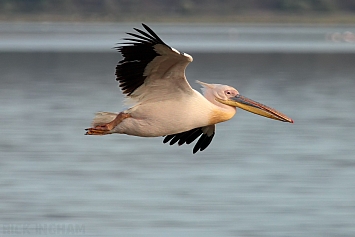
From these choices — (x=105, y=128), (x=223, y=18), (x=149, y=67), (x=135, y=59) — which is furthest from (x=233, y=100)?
(x=223, y=18)

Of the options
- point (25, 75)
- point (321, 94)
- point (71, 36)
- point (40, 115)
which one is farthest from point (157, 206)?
point (71, 36)

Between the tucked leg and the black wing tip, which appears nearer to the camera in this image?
the tucked leg

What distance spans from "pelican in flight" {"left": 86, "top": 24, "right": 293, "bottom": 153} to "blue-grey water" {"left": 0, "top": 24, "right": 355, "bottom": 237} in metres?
3.05

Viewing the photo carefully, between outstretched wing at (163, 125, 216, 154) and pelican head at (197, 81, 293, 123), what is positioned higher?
pelican head at (197, 81, 293, 123)

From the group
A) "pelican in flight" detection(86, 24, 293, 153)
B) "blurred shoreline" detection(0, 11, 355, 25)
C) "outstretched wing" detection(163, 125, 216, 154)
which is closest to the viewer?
"pelican in flight" detection(86, 24, 293, 153)

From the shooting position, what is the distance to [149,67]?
26.3ft

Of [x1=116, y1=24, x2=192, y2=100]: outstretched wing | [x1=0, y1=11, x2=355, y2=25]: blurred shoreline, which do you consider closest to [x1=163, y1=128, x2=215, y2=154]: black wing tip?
[x1=116, y1=24, x2=192, y2=100]: outstretched wing

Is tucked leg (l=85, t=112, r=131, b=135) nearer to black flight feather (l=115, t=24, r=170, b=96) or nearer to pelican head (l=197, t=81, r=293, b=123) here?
black flight feather (l=115, t=24, r=170, b=96)

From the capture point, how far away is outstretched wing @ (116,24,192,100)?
7.77 meters

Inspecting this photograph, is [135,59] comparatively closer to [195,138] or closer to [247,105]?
[247,105]

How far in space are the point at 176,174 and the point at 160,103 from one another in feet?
20.6

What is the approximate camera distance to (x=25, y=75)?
34.3 metres

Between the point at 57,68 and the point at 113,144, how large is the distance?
2153 centimetres

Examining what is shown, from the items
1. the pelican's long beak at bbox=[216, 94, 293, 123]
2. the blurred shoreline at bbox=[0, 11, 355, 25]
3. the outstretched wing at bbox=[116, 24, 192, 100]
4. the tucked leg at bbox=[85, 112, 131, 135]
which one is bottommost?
the tucked leg at bbox=[85, 112, 131, 135]
